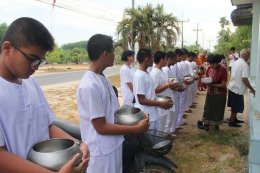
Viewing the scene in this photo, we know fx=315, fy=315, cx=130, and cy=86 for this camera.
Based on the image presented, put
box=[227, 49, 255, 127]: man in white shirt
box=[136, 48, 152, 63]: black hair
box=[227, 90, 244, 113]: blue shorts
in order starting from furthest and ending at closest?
box=[227, 90, 244, 113]: blue shorts < box=[227, 49, 255, 127]: man in white shirt < box=[136, 48, 152, 63]: black hair

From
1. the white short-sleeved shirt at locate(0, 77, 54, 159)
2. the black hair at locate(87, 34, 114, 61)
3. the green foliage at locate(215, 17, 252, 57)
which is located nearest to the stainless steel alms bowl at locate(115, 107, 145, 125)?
the black hair at locate(87, 34, 114, 61)

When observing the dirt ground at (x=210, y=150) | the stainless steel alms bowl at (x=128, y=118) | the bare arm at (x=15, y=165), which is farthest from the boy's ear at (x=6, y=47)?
the dirt ground at (x=210, y=150)

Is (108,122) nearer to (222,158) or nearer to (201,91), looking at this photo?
(222,158)

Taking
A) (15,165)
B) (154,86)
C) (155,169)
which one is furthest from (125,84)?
(15,165)

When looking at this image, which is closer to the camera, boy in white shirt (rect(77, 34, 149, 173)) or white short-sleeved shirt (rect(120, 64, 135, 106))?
boy in white shirt (rect(77, 34, 149, 173))

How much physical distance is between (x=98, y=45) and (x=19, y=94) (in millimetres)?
1119

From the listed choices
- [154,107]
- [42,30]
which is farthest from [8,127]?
[154,107]

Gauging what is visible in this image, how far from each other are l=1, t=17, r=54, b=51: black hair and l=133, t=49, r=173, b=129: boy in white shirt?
2.52 metres

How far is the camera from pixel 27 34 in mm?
1559

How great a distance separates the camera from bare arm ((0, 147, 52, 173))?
1464mm

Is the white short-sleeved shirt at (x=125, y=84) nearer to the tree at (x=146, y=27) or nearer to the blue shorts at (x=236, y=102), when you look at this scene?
the blue shorts at (x=236, y=102)

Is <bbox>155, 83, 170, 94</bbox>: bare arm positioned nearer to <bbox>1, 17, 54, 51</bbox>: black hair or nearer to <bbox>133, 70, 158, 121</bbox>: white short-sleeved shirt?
<bbox>133, 70, 158, 121</bbox>: white short-sleeved shirt

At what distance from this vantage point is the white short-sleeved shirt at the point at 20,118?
154cm

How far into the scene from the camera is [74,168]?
1534mm
